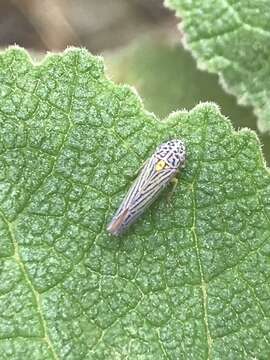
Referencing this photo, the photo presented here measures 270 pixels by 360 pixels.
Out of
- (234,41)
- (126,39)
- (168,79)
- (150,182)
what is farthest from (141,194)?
(126,39)

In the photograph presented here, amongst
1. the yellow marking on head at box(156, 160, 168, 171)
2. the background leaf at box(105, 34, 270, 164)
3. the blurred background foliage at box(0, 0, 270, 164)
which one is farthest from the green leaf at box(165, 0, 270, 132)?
the yellow marking on head at box(156, 160, 168, 171)

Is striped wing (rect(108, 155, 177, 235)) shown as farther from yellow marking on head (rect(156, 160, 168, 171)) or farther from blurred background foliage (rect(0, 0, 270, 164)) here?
blurred background foliage (rect(0, 0, 270, 164))

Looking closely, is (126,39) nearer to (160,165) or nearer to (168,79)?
(168,79)

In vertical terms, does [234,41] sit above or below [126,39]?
below

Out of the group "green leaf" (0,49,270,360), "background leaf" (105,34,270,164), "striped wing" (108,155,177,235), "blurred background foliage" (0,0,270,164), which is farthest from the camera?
"blurred background foliage" (0,0,270,164)

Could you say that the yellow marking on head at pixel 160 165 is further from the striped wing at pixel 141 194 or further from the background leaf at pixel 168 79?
the background leaf at pixel 168 79

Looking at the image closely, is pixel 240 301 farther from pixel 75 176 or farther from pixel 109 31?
pixel 109 31

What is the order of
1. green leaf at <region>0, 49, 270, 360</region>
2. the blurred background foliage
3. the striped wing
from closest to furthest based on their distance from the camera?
green leaf at <region>0, 49, 270, 360</region> < the striped wing < the blurred background foliage
